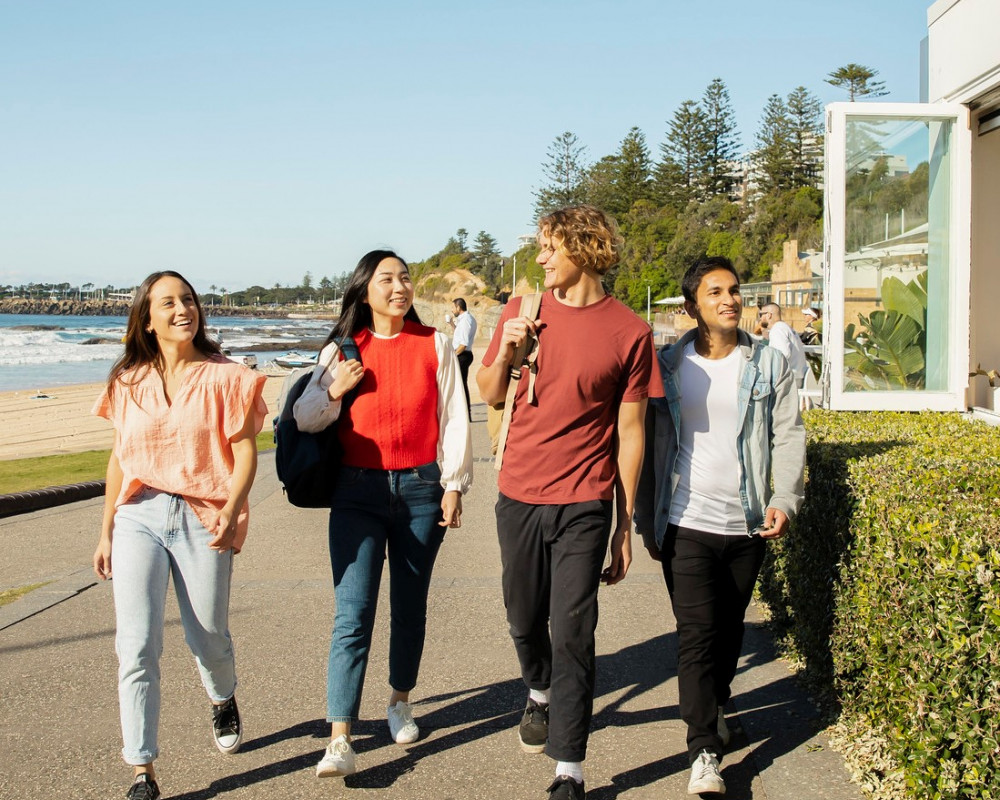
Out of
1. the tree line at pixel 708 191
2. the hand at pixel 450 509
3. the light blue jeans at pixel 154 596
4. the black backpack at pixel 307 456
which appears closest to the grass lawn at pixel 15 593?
the light blue jeans at pixel 154 596

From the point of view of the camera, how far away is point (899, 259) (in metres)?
7.29

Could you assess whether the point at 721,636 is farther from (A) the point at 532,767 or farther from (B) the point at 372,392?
(B) the point at 372,392

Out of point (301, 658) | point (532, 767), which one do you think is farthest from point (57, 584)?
point (532, 767)

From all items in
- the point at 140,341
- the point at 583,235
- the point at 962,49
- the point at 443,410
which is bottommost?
the point at 443,410

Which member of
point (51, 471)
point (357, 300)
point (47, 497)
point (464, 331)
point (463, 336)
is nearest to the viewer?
point (357, 300)

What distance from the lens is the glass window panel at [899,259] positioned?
7137 millimetres

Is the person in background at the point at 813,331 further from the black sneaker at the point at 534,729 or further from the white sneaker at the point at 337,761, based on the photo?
the white sneaker at the point at 337,761

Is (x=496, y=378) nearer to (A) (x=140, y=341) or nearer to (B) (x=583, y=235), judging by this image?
(B) (x=583, y=235)

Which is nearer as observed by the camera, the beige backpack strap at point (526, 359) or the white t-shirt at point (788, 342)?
the beige backpack strap at point (526, 359)

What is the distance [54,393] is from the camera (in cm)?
3272

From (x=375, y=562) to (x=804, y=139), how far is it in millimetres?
90944

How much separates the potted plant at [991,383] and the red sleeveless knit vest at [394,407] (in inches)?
183

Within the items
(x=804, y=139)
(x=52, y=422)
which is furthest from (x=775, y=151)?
(x=52, y=422)

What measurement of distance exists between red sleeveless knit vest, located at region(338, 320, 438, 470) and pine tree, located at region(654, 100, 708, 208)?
308 ft
